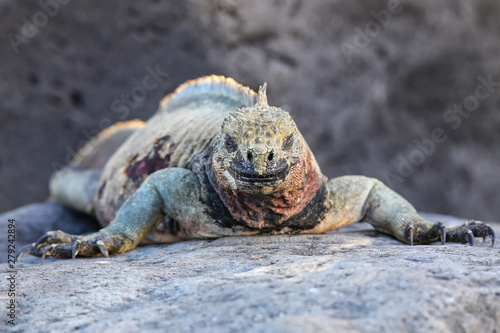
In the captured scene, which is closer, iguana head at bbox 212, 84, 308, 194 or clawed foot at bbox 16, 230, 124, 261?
iguana head at bbox 212, 84, 308, 194

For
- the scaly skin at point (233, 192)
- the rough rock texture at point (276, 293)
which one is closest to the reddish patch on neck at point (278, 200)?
the scaly skin at point (233, 192)

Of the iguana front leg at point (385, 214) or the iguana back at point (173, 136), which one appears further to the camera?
the iguana back at point (173, 136)

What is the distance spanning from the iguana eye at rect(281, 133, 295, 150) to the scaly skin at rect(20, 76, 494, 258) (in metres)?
0.01

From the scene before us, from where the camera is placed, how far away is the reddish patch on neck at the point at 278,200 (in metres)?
3.85

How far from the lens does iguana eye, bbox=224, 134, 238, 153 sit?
3.68m

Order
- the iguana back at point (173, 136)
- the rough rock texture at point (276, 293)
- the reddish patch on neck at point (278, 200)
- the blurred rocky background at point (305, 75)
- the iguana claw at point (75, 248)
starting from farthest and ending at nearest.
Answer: the blurred rocky background at point (305, 75) → the iguana back at point (173, 136) → the iguana claw at point (75, 248) → the reddish patch on neck at point (278, 200) → the rough rock texture at point (276, 293)

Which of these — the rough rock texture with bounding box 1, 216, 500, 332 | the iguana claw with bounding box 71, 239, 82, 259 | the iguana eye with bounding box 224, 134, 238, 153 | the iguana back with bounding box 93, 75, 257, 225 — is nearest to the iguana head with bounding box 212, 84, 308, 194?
the iguana eye with bounding box 224, 134, 238, 153

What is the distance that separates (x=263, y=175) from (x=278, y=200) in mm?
495

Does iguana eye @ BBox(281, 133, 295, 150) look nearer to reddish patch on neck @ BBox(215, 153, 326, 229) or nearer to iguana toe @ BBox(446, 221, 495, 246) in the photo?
reddish patch on neck @ BBox(215, 153, 326, 229)

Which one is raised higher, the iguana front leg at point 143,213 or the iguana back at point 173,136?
the iguana back at point 173,136

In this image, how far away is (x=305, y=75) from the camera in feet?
27.1

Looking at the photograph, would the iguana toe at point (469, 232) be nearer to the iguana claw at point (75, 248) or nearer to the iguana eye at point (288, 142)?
the iguana eye at point (288, 142)

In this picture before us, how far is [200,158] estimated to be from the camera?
450 cm

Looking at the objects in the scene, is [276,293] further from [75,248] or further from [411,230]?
[75,248]
